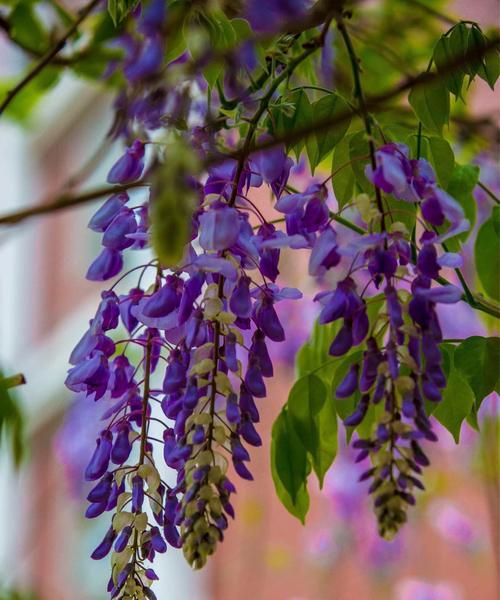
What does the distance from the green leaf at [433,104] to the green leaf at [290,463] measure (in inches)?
7.5

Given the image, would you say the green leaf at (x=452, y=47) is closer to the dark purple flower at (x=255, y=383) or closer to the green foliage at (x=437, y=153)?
the green foliage at (x=437, y=153)

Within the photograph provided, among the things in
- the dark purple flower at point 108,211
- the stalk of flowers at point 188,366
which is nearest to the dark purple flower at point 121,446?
the stalk of flowers at point 188,366

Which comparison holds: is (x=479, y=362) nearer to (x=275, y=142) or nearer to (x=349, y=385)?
(x=349, y=385)

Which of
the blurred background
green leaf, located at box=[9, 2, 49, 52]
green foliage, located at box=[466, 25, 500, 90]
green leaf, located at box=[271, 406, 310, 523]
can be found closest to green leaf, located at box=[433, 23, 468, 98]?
green foliage, located at box=[466, 25, 500, 90]

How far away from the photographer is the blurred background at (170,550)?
6.79 ft

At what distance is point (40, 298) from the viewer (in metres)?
4.00

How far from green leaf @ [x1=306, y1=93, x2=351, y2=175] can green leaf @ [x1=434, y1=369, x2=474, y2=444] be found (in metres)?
0.14

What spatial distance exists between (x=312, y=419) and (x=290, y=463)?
30 mm

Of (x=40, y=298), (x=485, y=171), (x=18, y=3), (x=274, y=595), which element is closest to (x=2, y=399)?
(x=18, y=3)

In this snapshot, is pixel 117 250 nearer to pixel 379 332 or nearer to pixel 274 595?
pixel 379 332

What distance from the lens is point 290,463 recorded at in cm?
57

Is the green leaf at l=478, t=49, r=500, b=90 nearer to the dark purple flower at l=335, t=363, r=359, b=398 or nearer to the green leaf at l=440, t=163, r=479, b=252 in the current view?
the green leaf at l=440, t=163, r=479, b=252

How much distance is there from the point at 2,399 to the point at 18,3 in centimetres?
54

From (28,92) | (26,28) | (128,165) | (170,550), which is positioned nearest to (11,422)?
(128,165)
